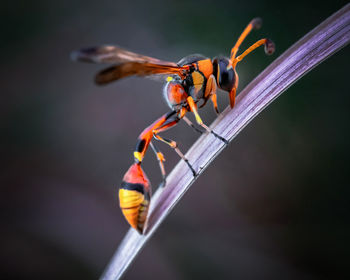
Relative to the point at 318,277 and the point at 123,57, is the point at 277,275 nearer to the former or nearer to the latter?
the point at 318,277

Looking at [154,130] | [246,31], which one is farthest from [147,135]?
[246,31]

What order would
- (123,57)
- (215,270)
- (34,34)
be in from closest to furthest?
(123,57), (215,270), (34,34)

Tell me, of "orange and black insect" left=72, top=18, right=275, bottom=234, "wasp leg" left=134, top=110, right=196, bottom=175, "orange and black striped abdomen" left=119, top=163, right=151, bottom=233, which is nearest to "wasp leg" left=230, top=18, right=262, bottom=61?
"orange and black insect" left=72, top=18, right=275, bottom=234

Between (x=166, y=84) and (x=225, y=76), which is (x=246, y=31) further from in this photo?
(x=166, y=84)

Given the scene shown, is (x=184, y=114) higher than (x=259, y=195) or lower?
higher

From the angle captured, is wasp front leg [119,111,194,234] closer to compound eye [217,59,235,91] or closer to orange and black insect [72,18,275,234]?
orange and black insect [72,18,275,234]

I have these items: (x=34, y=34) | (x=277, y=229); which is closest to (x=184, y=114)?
(x=277, y=229)
